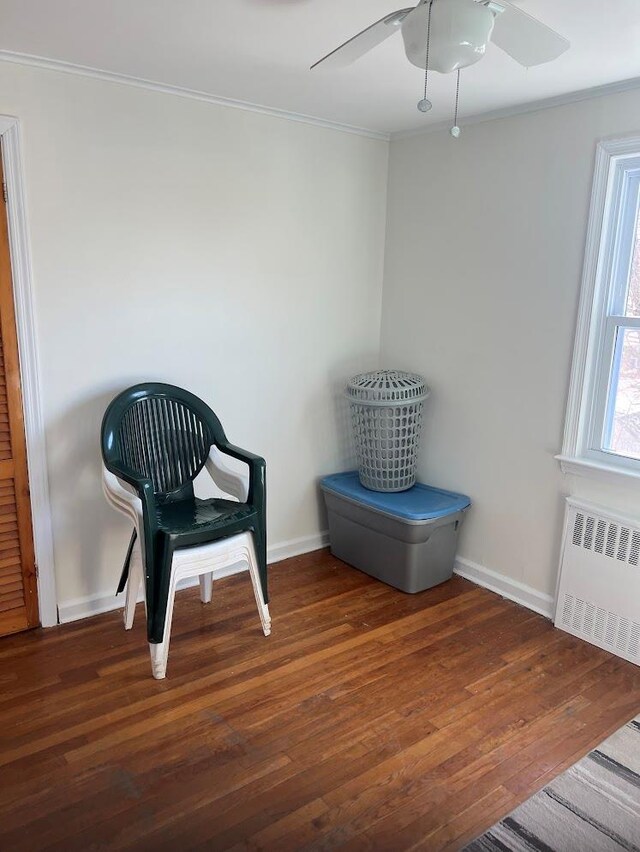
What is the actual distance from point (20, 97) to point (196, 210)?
0.79 meters

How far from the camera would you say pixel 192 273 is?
290cm

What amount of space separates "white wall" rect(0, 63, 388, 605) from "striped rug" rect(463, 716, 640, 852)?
6.17 feet

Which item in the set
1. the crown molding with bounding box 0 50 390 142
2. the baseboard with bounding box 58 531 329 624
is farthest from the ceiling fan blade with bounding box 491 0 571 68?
the baseboard with bounding box 58 531 329 624

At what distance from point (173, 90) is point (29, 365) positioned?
130 cm

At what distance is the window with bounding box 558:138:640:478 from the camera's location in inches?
100.0

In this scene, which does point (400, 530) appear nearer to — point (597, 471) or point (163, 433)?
point (597, 471)

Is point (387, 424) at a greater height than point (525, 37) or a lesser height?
lesser

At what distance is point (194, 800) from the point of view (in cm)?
185

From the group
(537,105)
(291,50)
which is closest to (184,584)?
(291,50)

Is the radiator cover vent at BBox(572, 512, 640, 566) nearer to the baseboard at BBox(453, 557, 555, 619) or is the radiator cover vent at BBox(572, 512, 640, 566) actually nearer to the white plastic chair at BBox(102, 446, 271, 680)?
the baseboard at BBox(453, 557, 555, 619)

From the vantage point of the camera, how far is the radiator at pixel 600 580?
8.35 ft

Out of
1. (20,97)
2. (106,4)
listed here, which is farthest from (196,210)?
(106,4)

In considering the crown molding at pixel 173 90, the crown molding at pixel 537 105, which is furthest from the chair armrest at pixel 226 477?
the crown molding at pixel 537 105

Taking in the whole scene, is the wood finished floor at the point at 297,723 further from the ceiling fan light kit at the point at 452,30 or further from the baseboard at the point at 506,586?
the ceiling fan light kit at the point at 452,30
